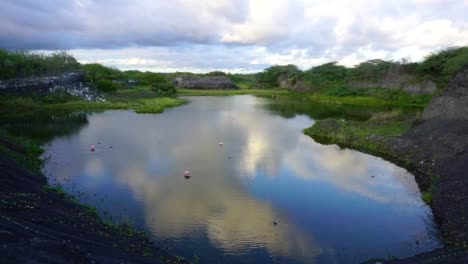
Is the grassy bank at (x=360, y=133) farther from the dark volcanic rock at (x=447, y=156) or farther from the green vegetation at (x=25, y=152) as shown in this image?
the green vegetation at (x=25, y=152)

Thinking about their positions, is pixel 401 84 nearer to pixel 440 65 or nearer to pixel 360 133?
pixel 440 65

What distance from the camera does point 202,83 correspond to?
12962 cm

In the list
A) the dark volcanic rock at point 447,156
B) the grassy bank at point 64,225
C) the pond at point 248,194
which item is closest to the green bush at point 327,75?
the dark volcanic rock at point 447,156

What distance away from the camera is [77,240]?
12961 millimetres

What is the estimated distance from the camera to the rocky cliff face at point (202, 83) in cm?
12862

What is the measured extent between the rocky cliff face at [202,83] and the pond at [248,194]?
86.6 meters

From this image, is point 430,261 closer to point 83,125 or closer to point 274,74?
point 83,125

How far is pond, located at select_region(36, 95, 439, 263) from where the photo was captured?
17625 mm

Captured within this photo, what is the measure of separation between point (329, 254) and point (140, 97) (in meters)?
72.3

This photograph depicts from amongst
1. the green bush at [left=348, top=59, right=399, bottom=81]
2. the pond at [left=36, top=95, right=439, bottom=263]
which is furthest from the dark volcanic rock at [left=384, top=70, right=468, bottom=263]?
the green bush at [left=348, top=59, right=399, bottom=81]

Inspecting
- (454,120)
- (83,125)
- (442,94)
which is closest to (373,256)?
(454,120)

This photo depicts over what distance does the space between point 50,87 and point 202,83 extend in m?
59.4

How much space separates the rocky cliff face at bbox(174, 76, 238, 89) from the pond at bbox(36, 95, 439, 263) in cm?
8664

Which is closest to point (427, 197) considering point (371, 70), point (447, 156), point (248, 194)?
point (447, 156)
